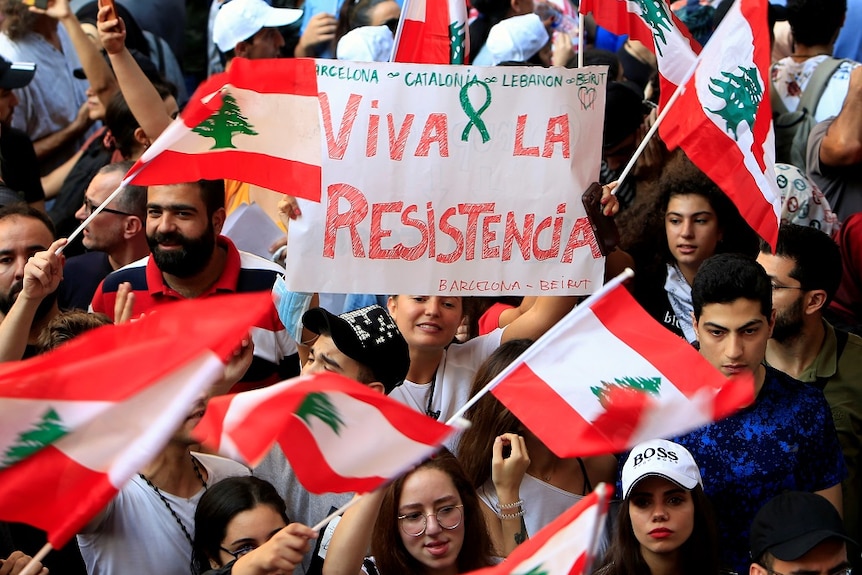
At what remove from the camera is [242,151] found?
471cm

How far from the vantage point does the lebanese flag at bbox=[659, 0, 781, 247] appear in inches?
189

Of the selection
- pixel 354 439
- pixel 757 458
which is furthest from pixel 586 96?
pixel 354 439

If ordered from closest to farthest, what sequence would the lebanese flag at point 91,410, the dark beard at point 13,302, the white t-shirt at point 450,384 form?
the lebanese flag at point 91,410 → the white t-shirt at point 450,384 → the dark beard at point 13,302

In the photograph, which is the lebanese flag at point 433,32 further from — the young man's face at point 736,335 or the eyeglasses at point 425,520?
the eyeglasses at point 425,520

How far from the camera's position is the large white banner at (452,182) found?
4781 mm

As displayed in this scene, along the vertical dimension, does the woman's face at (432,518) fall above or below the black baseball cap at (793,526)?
above

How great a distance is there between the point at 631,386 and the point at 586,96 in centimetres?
138

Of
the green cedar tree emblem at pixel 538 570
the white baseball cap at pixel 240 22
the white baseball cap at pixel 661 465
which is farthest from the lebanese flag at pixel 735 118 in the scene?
the white baseball cap at pixel 240 22

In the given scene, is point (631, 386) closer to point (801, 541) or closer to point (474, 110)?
point (801, 541)

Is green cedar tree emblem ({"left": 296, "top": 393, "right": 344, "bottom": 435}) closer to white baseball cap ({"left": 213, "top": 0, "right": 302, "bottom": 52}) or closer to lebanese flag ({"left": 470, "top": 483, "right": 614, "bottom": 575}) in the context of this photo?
lebanese flag ({"left": 470, "top": 483, "right": 614, "bottom": 575})

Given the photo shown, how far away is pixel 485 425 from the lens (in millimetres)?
4914

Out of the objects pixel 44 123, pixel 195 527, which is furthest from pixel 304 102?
pixel 44 123

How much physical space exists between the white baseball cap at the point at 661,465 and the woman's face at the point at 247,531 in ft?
3.71

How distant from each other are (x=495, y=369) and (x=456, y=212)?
56cm
